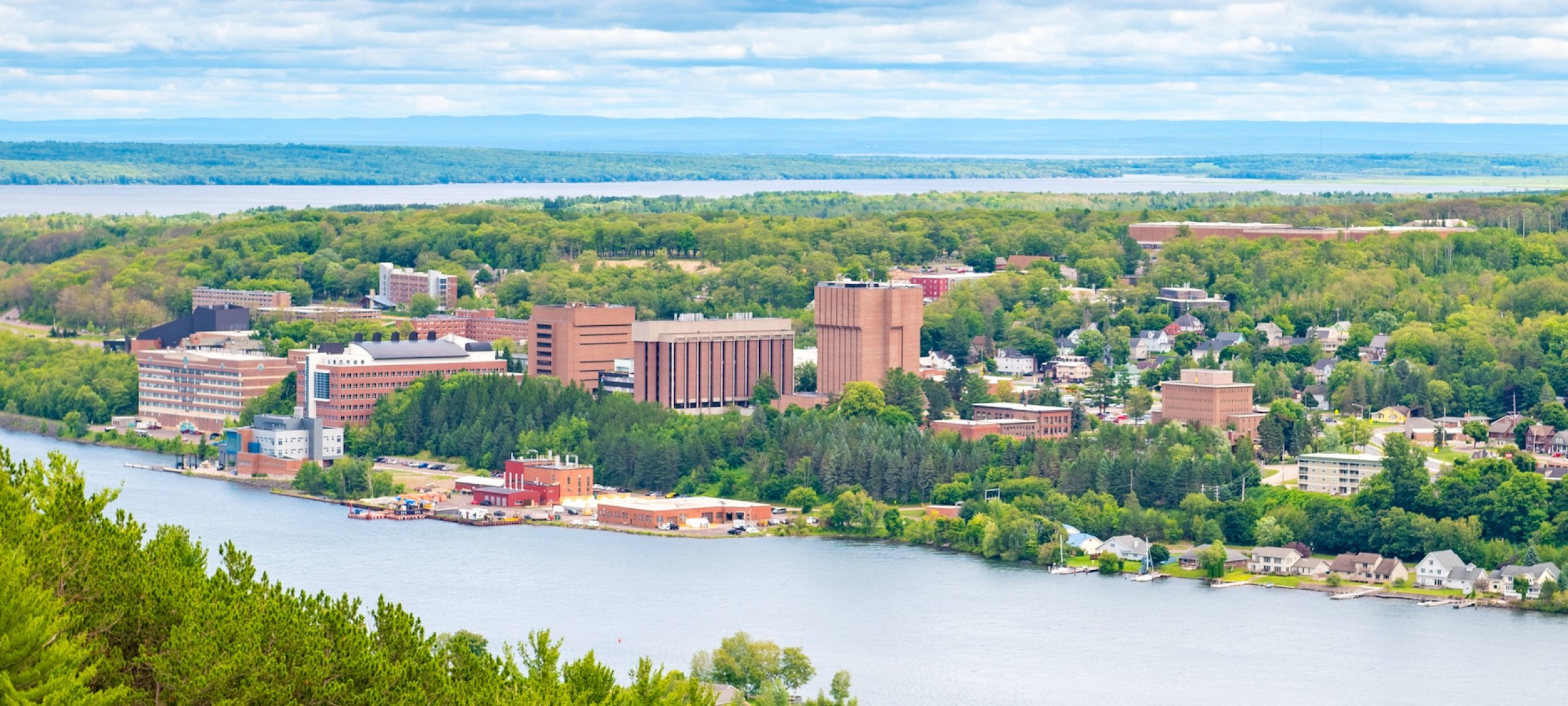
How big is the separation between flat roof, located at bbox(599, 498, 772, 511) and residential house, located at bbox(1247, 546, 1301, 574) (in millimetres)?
6911

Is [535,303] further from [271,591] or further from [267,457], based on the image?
[271,591]

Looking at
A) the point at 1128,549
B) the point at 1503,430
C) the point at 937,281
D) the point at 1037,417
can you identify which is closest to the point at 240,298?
the point at 937,281

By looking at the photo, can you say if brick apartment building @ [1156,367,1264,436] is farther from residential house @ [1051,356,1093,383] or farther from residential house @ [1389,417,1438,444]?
residential house @ [1051,356,1093,383]

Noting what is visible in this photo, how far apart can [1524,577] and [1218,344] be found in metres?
22.6

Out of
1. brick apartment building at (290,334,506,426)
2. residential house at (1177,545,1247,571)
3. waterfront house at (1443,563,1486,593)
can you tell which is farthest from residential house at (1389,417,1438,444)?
brick apartment building at (290,334,506,426)

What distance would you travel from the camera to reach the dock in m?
31.6

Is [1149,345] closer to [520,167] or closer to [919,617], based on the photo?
[919,617]

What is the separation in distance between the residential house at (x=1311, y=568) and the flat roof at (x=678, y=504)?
24.4ft

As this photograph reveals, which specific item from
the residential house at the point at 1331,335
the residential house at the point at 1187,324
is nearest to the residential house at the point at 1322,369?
the residential house at the point at 1331,335

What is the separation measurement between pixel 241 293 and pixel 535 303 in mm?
6895

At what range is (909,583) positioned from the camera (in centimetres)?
3177

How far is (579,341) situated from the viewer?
48.1 m

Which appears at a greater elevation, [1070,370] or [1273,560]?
[1070,370]

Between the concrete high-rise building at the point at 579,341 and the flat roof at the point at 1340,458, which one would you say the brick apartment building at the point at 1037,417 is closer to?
the flat roof at the point at 1340,458
